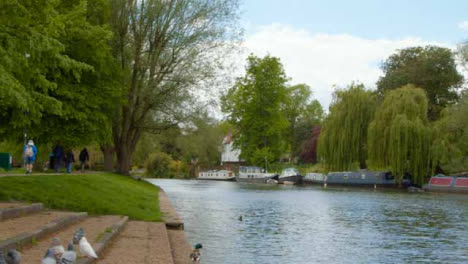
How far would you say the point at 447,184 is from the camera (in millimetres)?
55438

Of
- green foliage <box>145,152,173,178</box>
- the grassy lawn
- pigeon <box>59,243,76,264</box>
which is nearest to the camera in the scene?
pigeon <box>59,243,76,264</box>

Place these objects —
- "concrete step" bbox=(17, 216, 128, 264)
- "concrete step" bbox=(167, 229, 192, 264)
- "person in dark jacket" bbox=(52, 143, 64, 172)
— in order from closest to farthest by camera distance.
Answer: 1. "concrete step" bbox=(17, 216, 128, 264)
2. "concrete step" bbox=(167, 229, 192, 264)
3. "person in dark jacket" bbox=(52, 143, 64, 172)

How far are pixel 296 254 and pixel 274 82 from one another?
65.9 metres

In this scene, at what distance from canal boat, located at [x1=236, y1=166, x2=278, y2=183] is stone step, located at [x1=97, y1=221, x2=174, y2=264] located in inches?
2592

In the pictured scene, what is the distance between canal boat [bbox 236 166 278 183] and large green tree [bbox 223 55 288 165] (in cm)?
183

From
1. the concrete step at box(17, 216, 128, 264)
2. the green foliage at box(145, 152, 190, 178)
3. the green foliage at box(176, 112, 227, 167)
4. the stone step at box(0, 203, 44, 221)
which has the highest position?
the green foliage at box(176, 112, 227, 167)

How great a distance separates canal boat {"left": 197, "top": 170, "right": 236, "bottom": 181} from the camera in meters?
95.9

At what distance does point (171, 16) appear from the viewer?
3712cm

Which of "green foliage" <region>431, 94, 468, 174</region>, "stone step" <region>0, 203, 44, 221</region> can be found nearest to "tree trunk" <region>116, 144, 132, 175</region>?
"stone step" <region>0, 203, 44, 221</region>

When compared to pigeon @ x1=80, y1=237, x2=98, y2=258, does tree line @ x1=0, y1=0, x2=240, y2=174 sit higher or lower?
higher

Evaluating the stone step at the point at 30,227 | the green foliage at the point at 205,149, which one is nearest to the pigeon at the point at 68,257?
the stone step at the point at 30,227

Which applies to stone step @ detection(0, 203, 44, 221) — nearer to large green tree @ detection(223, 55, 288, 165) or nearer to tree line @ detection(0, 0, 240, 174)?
tree line @ detection(0, 0, 240, 174)

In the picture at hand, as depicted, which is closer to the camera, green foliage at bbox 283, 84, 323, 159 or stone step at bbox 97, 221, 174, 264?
stone step at bbox 97, 221, 174, 264

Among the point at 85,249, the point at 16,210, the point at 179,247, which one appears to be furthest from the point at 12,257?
the point at 179,247
